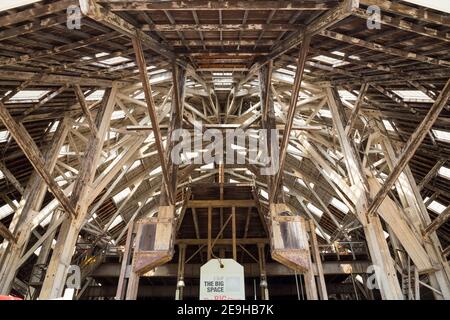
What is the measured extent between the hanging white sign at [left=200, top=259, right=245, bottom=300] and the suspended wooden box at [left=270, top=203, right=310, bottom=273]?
109 centimetres

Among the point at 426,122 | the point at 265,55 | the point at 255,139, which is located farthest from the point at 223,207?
the point at 426,122

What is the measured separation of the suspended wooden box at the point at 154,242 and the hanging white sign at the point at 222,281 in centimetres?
113

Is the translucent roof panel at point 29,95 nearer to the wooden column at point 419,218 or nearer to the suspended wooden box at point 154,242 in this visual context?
the suspended wooden box at point 154,242

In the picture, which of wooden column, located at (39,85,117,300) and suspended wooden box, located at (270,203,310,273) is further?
wooden column, located at (39,85,117,300)

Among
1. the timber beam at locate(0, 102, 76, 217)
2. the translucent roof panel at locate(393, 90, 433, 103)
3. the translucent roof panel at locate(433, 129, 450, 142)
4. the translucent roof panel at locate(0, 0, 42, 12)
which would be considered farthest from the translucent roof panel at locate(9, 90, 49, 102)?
the translucent roof panel at locate(433, 129, 450, 142)

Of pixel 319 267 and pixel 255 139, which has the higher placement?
pixel 255 139

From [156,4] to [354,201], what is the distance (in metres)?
7.07

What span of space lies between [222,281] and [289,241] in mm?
1949

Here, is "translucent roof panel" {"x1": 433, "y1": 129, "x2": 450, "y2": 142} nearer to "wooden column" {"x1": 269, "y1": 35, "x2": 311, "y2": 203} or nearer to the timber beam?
"wooden column" {"x1": 269, "y1": 35, "x2": 311, "y2": 203}

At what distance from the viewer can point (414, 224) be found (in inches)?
392

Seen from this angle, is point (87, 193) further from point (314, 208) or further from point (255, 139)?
point (314, 208)

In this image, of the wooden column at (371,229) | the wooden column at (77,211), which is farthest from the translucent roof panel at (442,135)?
the wooden column at (77,211)

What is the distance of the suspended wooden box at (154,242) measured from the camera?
7434mm

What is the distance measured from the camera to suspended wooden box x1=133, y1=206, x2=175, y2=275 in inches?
293
